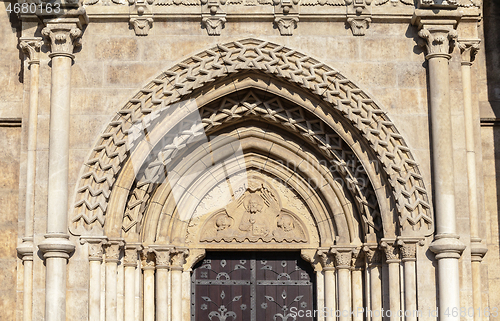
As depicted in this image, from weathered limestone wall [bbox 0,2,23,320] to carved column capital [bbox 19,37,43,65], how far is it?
2.40ft

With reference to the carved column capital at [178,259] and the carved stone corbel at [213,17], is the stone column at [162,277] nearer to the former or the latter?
the carved column capital at [178,259]

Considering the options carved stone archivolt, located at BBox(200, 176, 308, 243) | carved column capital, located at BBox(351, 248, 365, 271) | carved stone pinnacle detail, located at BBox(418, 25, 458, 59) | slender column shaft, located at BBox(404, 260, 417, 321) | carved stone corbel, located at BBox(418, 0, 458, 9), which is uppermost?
carved stone corbel, located at BBox(418, 0, 458, 9)

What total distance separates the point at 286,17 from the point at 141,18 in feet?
6.21

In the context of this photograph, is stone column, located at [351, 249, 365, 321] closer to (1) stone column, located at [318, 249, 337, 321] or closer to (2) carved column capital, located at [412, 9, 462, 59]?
(1) stone column, located at [318, 249, 337, 321]

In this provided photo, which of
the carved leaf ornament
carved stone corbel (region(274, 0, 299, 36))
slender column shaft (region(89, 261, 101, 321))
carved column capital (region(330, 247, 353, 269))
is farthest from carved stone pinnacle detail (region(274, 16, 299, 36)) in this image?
slender column shaft (region(89, 261, 101, 321))

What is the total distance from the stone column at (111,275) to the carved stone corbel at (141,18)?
2741mm

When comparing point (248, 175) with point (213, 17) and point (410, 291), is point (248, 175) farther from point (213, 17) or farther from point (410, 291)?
point (410, 291)

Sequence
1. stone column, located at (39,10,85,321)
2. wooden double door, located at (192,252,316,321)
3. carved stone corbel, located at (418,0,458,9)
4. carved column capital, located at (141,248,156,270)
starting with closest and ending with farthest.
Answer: stone column, located at (39,10,85,321)
carved stone corbel, located at (418,0,458,9)
carved column capital, located at (141,248,156,270)
wooden double door, located at (192,252,316,321)

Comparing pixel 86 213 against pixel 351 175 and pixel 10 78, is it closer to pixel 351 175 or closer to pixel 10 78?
pixel 10 78

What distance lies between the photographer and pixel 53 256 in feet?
34.8

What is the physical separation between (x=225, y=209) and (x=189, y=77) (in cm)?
210

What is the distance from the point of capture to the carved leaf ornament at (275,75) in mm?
11055

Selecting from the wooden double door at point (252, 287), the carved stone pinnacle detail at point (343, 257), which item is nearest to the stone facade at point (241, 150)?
the carved stone pinnacle detail at point (343, 257)

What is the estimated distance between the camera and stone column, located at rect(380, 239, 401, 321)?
11109 mm
